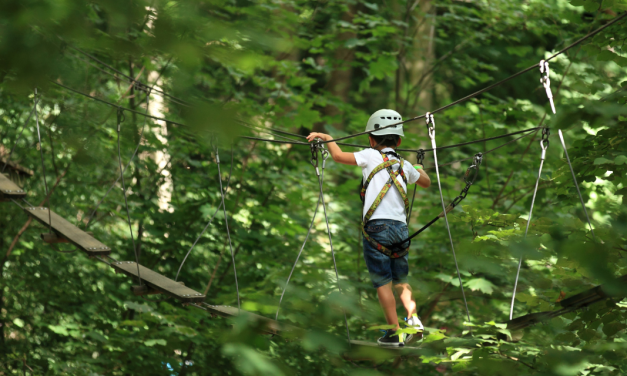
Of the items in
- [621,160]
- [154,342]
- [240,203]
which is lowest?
Answer: [154,342]

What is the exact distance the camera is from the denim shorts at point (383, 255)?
267cm

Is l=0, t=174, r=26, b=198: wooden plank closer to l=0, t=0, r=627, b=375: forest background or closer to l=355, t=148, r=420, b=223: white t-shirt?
l=0, t=0, r=627, b=375: forest background

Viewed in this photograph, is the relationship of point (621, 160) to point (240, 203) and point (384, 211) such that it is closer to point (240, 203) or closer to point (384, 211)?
point (384, 211)

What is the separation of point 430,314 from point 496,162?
1389 millimetres

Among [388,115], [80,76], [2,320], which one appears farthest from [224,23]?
[2,320]

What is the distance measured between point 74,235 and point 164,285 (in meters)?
0.75

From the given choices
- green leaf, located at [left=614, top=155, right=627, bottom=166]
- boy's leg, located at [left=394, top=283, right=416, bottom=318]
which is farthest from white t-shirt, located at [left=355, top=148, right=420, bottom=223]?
green leaf, located at [left=614, top=155, right=627, bottom=166]

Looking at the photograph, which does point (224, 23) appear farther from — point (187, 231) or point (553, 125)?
point (187, 231)

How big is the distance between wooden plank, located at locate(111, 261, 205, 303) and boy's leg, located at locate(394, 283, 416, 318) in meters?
0.93

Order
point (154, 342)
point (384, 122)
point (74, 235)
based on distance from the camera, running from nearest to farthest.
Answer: point (384, 122)
point (74, 235)
point (154, 342)

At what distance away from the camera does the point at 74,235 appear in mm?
3451

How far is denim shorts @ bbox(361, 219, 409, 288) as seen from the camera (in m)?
2.67

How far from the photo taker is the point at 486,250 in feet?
4.72

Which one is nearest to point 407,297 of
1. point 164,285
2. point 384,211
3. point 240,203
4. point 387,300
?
point 387,300
